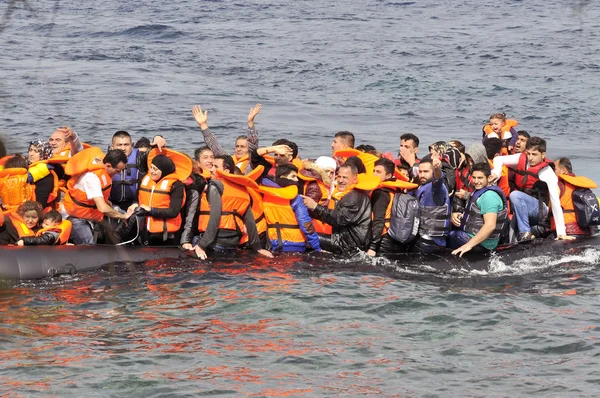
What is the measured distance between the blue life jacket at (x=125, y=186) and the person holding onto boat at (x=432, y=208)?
10.7 ft

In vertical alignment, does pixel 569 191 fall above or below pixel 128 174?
below

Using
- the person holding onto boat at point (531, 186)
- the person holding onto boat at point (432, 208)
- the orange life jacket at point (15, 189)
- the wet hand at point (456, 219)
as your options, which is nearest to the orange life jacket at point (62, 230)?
the orange life jacket at point (15, 189)

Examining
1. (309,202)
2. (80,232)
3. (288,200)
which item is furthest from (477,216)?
(80,232)

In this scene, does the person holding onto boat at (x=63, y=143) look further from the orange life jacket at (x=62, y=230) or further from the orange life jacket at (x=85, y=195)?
the orange life jacket at (x=62, y=230)

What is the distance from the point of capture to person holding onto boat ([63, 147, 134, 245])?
912cm

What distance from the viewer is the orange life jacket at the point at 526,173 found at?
33.2 feet

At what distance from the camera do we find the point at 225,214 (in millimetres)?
9406

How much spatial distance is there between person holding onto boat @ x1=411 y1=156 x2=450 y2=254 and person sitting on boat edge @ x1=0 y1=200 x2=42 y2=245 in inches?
158

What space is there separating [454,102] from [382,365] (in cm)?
1884

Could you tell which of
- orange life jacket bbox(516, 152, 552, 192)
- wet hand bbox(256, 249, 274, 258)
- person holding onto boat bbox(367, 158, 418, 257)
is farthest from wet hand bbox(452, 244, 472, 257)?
wet hand bbox(256, 249, 274, 258)

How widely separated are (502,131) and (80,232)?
623 centimetres

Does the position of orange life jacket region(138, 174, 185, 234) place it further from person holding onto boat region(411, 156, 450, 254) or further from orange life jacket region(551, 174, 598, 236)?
orange life jacket region(551, 174, 598, 236)

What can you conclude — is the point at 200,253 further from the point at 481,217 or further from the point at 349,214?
the point at 481,217

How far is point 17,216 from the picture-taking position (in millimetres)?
9055
